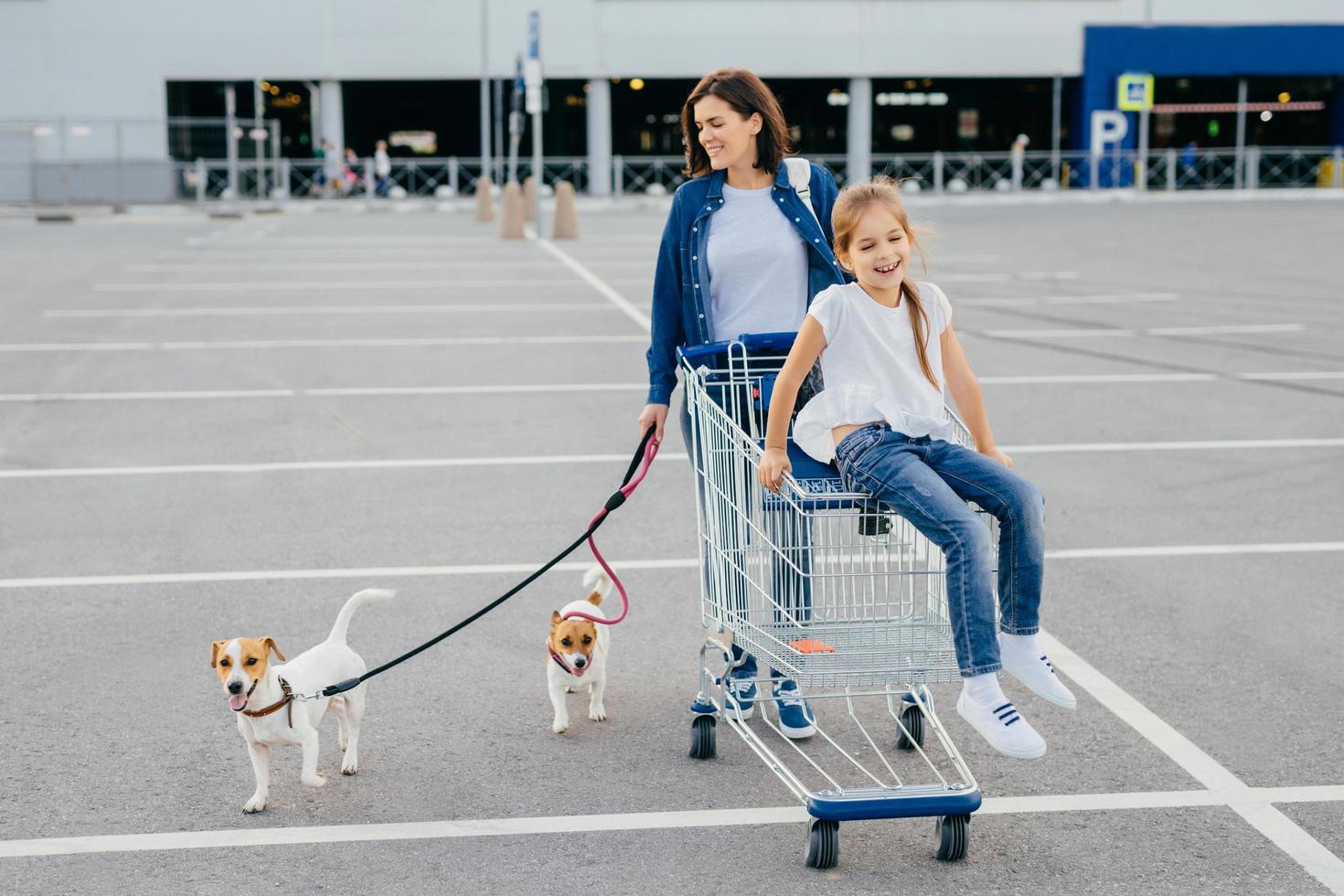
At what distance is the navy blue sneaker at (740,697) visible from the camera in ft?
14.4

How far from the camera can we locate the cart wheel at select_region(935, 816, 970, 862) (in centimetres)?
381

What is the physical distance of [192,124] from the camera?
4572 cm

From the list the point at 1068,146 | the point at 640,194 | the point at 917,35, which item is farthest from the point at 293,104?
the point at 1068,146

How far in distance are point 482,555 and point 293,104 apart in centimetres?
5574

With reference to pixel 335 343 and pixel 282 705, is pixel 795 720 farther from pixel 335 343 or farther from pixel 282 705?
pixel 335 343

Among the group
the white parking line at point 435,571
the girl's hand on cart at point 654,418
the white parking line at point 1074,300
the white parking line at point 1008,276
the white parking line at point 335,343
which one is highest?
the girl's hand on cart at point 654,418

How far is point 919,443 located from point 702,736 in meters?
1.17

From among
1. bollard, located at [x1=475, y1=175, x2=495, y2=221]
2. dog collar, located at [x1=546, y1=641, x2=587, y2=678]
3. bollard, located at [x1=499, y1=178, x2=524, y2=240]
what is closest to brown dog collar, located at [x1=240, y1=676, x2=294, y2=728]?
dog collar, located at [x1=546, y1=641, x2=587, y2=678]

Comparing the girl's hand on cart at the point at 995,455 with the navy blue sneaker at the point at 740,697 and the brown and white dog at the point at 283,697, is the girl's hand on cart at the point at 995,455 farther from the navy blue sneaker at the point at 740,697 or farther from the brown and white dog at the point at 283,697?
the brown and white dog at the point at 283,697

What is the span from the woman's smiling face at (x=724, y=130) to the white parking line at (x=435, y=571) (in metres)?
2.58

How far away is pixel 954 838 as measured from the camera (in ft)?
12.5

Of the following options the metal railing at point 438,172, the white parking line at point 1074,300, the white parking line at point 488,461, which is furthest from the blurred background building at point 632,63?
the white parking line at point 488,461

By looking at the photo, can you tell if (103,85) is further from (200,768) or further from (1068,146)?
(200,768)

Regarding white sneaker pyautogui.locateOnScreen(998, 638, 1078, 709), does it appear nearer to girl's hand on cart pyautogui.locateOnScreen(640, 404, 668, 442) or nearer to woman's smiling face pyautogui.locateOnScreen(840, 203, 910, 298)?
woman's smiling face pyautogui.locateOnScreen(840, 203, 910, 298)
